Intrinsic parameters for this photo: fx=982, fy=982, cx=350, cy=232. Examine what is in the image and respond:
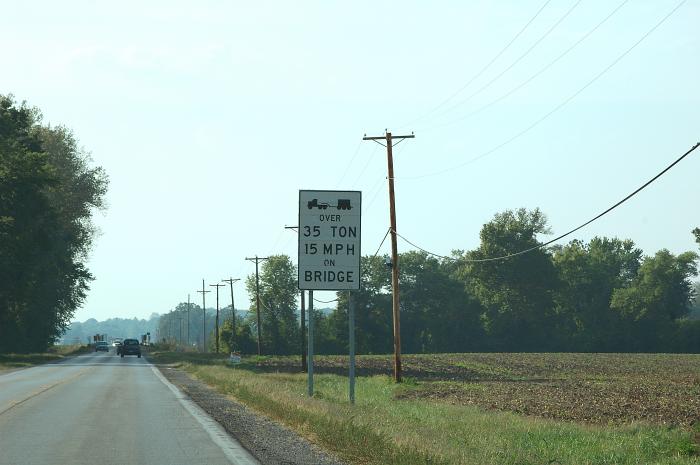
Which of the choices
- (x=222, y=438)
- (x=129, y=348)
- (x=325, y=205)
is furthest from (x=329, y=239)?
(x=129, y=348)

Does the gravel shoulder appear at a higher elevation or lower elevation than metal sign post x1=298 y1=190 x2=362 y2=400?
lower

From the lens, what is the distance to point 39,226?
7200 centimetres

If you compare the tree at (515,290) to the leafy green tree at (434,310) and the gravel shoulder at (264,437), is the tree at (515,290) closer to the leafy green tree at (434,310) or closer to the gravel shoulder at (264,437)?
the leafy green tree at (434,310)

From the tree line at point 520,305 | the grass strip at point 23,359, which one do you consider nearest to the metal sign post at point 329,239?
the grass strip at point 23,359

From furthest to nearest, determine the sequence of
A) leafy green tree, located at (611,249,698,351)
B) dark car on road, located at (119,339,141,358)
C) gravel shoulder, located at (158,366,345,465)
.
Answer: leafy green tree, located at (611,249,698,351)
dark car on road, located at (119,339,141,358)
gravel shoulder, located at (158,366,345,465)

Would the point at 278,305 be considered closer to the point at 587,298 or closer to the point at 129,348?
the point at 587,298

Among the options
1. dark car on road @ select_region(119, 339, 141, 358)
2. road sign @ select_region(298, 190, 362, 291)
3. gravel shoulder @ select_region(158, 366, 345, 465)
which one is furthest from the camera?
dark car on road @ select_region(119, 339, 141, 358)

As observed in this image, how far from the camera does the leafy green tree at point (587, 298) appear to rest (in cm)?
12075

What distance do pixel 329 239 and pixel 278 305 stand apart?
444 ft

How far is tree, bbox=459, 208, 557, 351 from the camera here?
125m

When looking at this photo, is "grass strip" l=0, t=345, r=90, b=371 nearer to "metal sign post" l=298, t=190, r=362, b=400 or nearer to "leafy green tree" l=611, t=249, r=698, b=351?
"metal sign post" l=298, t=190, r=362, b=400

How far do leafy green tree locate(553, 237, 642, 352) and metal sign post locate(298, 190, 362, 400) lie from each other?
99.5 m

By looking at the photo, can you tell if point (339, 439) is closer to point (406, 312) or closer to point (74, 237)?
point (74, 237)

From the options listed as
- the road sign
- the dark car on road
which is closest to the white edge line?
the road sign
